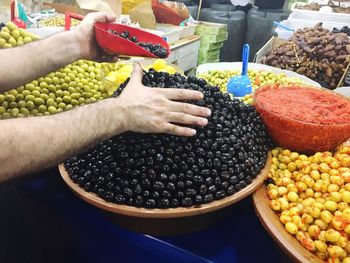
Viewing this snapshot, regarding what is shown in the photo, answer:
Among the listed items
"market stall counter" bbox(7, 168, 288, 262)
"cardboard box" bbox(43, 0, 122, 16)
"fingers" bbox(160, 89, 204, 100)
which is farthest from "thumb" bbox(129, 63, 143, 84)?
"cardboard box" bbox(43, 0, 122, 16)

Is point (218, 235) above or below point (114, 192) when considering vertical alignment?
below

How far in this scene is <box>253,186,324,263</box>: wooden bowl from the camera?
0.89 meters

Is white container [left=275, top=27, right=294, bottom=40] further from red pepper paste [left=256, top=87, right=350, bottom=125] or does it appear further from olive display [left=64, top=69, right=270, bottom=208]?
olive display [left=64, top=69, right=270, bottom=208]

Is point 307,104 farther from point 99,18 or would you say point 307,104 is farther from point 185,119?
point 99,18

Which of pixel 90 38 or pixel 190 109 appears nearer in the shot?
pixel 190 109

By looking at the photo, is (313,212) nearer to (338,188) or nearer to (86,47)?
(338,188)

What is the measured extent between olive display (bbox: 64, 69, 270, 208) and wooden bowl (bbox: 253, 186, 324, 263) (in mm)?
77

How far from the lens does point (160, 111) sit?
1.05 m

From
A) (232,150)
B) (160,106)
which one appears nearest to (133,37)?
(160,106)

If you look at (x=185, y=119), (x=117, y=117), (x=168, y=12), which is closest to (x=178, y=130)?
(x=185, y=119)

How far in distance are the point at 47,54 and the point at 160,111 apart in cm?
84

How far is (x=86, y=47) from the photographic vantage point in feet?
5.56

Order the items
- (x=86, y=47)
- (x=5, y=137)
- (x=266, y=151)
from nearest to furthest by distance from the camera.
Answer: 1. (x=5, y=137)
2. (x=266, y=151)
3. (x=86, y=47)

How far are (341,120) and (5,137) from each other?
1122 mm
